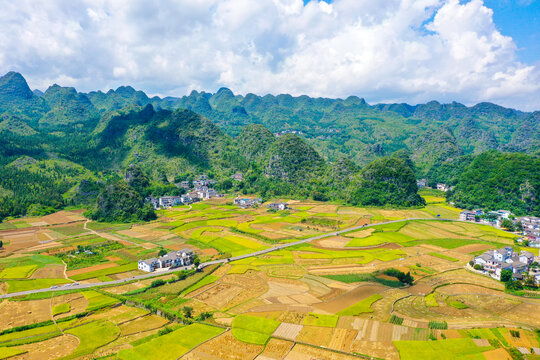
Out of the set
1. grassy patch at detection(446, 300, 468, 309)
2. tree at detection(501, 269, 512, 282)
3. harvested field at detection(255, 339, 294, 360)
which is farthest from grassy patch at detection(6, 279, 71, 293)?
tree at detection(501, 269, 512, 282)

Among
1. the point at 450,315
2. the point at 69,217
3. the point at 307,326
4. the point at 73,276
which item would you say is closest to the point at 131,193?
the point at 69,217

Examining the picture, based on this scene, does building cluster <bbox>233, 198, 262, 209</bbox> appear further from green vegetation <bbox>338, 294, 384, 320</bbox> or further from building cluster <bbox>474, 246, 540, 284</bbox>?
green vegetation <bbox>338, 294, 384, 320</bbox>

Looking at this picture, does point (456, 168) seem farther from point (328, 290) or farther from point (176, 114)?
point (176, 114)

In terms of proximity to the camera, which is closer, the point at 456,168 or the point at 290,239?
the point at 290,239

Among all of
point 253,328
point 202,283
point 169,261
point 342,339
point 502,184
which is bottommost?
point 342,339

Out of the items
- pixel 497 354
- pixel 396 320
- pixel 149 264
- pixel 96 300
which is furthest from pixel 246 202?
pixel 497 354

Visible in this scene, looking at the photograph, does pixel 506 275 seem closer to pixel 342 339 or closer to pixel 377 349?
pixel 377 349
